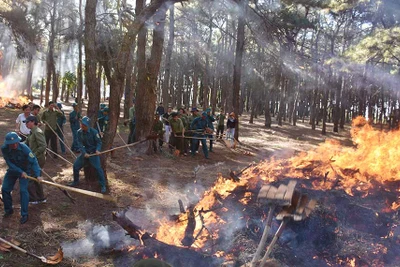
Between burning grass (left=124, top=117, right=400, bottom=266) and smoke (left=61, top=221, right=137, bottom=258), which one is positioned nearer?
smoke (left=61, top=221, right=137, bottom=258)

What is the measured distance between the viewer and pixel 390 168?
7.31 m

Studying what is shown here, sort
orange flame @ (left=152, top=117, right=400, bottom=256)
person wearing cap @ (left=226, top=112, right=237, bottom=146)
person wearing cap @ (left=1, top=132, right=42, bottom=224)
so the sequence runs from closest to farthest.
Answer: orange flame @ (left=152, top=117, right=400, bottom=256)
person wearing cap @ (left=1, top=132, right=42, bottom=224)
person wearing cap @ (left=226, top=112, right=237, bottom=146)

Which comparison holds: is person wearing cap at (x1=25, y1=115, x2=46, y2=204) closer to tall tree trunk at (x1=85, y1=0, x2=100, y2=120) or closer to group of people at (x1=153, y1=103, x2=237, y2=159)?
tall tree trunk at (x1=85, y1=0, x2=100, y2=120)

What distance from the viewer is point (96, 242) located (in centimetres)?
574

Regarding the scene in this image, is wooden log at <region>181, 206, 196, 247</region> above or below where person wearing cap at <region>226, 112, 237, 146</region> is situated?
below

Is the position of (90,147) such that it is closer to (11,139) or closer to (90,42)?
(11,139)

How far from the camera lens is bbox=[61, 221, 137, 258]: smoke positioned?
538 cm

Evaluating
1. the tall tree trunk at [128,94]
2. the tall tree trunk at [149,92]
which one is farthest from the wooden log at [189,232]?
the tall tree trunk at [128,94]

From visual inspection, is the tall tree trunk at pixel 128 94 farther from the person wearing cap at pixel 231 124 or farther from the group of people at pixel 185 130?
the person wearing cap at pixel 231 124

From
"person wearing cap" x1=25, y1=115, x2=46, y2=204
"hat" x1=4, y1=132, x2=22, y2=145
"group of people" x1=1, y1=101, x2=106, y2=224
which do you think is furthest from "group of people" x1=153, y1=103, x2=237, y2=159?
"hat" x1=4, y1=132, x2=22, y2=145

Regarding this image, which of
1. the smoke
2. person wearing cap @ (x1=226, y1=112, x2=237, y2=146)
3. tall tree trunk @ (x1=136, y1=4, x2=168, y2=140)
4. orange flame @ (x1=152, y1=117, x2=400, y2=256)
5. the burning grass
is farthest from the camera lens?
person wearing cap @ (x1=226, y1=112, x2=237, y2=146)

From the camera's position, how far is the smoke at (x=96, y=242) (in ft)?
17.7

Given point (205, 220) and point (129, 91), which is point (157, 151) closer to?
point (205, 220)

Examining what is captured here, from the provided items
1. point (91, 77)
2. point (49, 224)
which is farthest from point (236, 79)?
point (49, 224)
